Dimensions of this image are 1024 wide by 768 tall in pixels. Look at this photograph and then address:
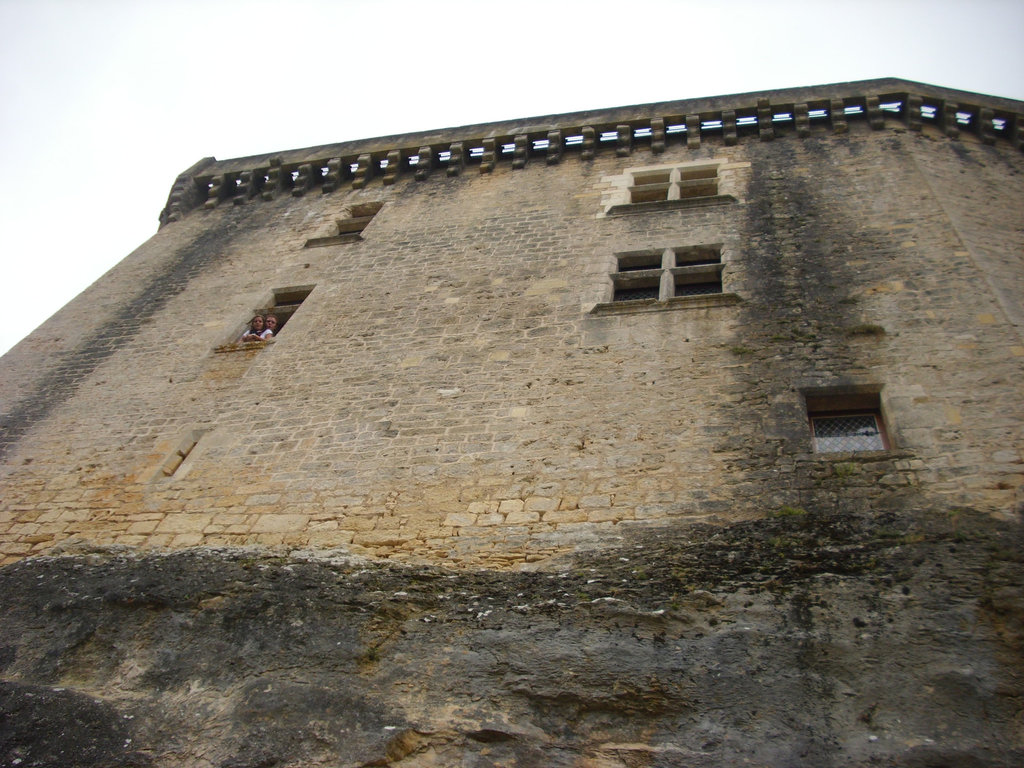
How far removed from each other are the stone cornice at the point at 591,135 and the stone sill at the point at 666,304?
4054 mm

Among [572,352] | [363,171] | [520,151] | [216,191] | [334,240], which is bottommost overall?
[572,352]

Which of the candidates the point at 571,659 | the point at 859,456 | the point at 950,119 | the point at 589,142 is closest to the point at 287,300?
the point at 589,142

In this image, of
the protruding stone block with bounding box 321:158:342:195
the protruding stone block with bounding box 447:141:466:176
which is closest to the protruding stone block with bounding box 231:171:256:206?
the protruding stone block with bounding box 321:158:342:195

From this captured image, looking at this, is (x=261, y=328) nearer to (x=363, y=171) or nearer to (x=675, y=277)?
(x=363, y=171)

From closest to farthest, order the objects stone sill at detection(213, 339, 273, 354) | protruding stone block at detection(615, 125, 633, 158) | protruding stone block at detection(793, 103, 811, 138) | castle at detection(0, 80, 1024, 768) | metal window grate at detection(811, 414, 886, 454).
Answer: castle at detection(0, 80, 1024, 768), metal window grate at detection(811, 414, 886, 454), stone sill at detection(213, 339, 273, 354), protruding stone block at detection(793, 103, 811, 138), protruding stone block at detection(615, 125, 633, 158)

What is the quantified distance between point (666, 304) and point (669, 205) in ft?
7.26

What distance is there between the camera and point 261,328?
8.52 metres

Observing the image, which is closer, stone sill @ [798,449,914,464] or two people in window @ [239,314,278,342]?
stone sill @ [798,449,914,464]

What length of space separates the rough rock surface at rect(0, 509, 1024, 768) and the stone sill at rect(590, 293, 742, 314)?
2.67 meters

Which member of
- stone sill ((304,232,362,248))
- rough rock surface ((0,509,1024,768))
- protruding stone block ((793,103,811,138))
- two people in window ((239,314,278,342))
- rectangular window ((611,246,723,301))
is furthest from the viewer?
protruding stone block ((793,103,811,138))

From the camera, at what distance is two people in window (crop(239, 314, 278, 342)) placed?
27.4 ft

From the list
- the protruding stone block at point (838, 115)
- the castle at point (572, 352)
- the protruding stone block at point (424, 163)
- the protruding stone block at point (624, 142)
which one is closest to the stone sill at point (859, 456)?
the castle at point (572, 352)

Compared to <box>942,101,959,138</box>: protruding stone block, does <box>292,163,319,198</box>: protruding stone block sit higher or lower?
lower

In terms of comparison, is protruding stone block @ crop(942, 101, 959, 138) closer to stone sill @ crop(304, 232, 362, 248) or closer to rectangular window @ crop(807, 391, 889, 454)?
rectangular window @ crop(807, 391, 889, 454)
